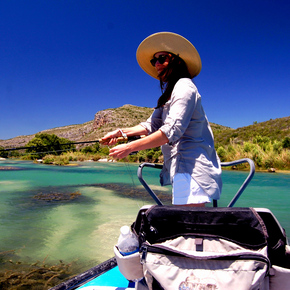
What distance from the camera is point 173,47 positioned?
52.1 inches

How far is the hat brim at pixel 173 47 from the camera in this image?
4.26ft

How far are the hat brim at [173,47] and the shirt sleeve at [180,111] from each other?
298 mm

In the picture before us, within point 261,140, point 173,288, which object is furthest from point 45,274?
point 261,140

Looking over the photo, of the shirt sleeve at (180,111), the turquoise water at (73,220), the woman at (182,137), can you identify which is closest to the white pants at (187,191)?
the woman at (182,137)

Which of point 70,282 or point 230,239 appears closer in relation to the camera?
point 230,239

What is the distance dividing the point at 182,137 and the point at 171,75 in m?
0.33

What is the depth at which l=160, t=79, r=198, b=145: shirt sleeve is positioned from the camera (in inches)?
39.7

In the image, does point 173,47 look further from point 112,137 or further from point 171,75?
point 112,137

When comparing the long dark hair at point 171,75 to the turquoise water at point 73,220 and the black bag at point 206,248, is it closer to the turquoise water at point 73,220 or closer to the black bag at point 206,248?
the black bag at point 206,248

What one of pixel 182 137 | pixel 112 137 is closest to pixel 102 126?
pixel 112 137

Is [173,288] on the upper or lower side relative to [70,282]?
upper

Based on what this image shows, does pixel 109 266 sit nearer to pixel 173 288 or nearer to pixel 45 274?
pixel 45 274

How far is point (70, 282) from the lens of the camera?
145cm

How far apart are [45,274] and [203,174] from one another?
188 cm
